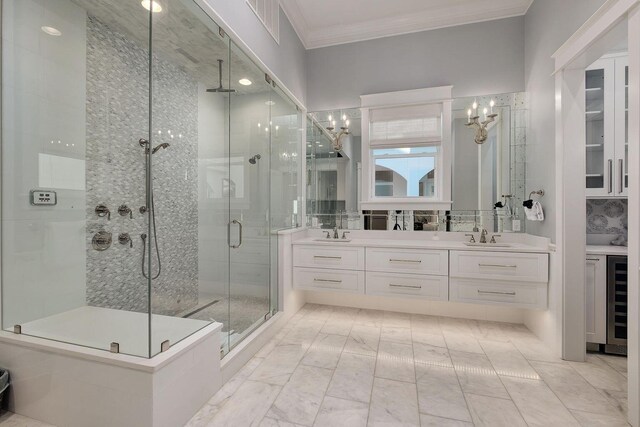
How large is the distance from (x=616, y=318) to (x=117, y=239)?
158 inches

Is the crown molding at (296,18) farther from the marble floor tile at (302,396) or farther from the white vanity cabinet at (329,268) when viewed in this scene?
the marble floor tile at (302,396)

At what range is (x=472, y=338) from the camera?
2520mm

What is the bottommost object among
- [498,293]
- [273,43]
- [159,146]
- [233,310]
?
[233,310]

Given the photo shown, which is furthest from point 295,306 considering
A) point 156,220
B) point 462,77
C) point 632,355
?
point 462,77

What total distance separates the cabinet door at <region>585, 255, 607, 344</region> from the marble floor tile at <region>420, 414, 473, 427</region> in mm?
1516

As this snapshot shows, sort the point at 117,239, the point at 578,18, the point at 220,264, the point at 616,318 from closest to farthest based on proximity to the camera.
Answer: the point at 578,18
the point at 616,318
the point at 117,239
the point at 220,264

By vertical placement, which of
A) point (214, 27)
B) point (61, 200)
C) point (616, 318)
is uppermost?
point (214, 27)

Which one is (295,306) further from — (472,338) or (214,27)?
(214,27)

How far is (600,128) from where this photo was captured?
2383 millimetres

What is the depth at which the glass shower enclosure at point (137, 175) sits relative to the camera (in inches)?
68.2

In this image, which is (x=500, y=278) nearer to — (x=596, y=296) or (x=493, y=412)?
(x=596, y=296)

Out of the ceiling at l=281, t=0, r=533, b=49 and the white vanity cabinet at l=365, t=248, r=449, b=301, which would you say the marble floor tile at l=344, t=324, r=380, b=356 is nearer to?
the white vanity cabinet at l=365, t=248, r=449, b=301

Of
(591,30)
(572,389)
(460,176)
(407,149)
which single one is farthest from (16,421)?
(591,30)

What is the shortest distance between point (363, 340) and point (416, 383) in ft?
2.19
